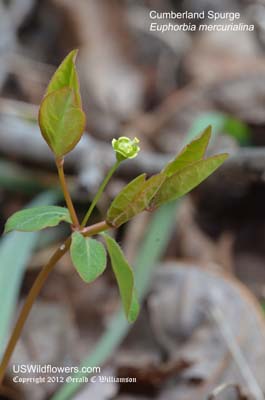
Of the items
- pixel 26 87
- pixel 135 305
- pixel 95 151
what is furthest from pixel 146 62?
pixel 135 305

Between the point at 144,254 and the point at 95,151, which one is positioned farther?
the point at 95,151

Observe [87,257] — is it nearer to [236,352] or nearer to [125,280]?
[125,280]

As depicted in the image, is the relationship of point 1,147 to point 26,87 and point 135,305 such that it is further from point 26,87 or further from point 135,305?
point 135,305

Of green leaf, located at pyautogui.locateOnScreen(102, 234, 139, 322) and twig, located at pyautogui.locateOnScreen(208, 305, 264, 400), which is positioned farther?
twig, located at pyautogui.locateOnScreen(208, 305, 264, 400)

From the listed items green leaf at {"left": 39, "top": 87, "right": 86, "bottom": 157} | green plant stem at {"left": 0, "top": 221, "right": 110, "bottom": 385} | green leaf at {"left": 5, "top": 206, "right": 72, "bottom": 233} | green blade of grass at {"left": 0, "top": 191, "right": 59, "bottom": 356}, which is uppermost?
green leaf at {"left": 39, "top": 87, "right": 86, "bottom": 157}

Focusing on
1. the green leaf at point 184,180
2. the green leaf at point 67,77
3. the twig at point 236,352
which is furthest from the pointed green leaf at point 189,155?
the twig at point 236,352

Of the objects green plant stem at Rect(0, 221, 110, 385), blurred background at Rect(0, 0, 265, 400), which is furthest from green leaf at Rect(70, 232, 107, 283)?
blurred background at Rect(0, 0, 265, 400)

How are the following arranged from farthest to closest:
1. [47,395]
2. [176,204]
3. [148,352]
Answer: [176,204] < [148,352] < [47,395]

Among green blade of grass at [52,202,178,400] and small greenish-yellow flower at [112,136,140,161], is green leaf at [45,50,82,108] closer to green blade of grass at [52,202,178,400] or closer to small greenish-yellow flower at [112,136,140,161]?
small greenish-yellow flower at [112,136,140,161]
